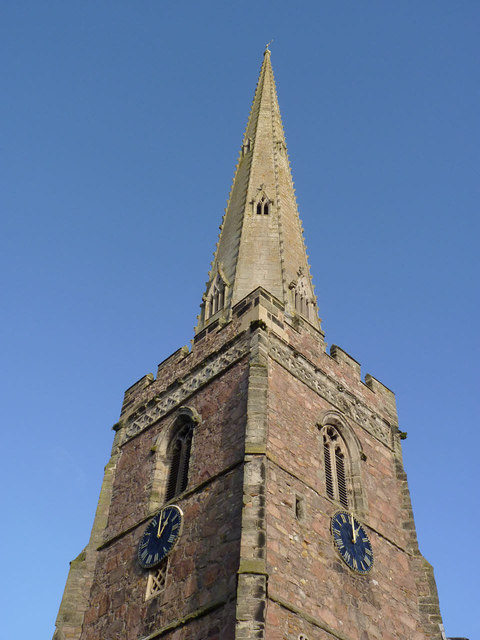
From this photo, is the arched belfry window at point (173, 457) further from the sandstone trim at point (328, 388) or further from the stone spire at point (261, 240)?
the stone spire at point (261, 240)

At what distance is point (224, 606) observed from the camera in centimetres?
1557

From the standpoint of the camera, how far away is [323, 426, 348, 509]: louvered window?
2027cm

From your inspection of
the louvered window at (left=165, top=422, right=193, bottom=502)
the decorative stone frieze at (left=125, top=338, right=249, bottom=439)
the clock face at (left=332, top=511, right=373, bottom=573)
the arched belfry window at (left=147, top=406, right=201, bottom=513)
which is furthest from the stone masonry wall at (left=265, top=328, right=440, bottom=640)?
the louvered window at (left=165, top=422, right=193, bottom=502)

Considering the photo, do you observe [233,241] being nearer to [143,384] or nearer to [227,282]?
[227,282]

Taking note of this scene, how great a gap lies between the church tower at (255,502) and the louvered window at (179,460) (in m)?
0.04

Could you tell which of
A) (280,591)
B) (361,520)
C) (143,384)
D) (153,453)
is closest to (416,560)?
(361,520)

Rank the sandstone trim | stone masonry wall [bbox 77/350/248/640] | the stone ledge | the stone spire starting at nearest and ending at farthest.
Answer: the stone ledge → stone masonry wall [bbox 77/350/248/640] → the sandstone trim → the stone spire

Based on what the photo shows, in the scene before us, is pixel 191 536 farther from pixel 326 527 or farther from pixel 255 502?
pixel 326 527

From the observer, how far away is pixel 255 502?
17016 mm

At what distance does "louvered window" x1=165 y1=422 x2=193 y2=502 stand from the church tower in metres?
0.04

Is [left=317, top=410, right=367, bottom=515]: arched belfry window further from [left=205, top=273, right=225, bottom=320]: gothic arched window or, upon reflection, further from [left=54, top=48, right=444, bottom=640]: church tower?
[left=205, top=273, right=225, bottom=320]: gothic arched window

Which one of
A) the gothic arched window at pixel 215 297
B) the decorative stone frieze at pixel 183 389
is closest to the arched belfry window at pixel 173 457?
the decorative stone frieze at pixel 183 389

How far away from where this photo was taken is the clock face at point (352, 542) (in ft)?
60.5

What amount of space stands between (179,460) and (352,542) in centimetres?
526
